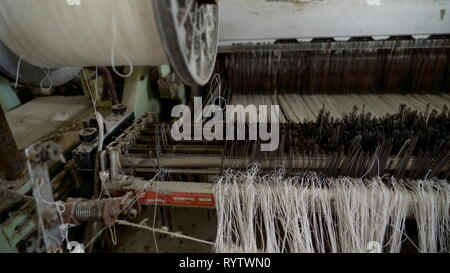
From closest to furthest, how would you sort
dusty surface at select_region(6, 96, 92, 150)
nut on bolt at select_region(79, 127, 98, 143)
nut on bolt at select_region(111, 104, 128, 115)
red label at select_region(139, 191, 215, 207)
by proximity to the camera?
red label at select_region(139, 191, 215, 207)
nut on bolt at select_region(79, 127, 98, 143)
nut on bolt at select_region(111, 104, 128, 115)
dusty surface at select_region(6, 96, 92, 150)

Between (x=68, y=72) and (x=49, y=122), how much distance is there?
541mm

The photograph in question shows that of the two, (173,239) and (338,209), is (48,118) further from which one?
(338,209)

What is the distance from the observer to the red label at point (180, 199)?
3.55 ft

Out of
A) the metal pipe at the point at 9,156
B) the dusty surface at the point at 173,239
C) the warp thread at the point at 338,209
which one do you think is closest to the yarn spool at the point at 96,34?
the metal pipe at the point at 9,156

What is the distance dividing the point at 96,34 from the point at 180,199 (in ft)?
2.50

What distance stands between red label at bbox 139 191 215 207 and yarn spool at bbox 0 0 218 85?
18.0 inches

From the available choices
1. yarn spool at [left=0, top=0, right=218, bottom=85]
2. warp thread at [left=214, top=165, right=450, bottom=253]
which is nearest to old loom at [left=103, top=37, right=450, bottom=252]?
warp thread at [left=214, top=165, right=450, bottom=253]

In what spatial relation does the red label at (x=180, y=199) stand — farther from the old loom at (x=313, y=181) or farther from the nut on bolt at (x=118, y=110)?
the nut on bolt at (x=118, y=110)

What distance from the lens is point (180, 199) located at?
1.10 metres

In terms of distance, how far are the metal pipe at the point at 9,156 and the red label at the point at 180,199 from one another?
670mm

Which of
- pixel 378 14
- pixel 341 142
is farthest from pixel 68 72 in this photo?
pixel 378 14

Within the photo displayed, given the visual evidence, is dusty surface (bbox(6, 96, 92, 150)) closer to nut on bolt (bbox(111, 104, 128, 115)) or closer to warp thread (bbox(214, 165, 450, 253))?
nut on bolt (bbox(111, 104, 128, 115))

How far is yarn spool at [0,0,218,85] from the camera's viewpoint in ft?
3.21

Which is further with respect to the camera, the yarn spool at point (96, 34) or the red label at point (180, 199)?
the red label at point (180, 199)
